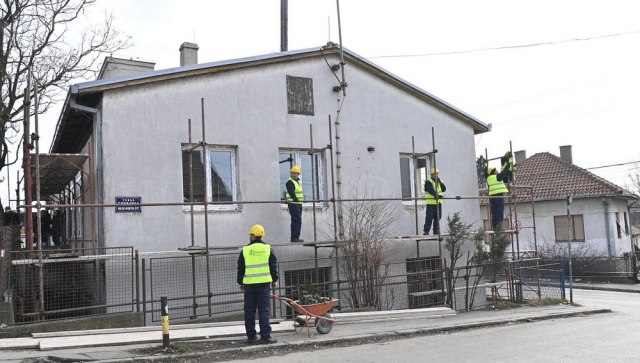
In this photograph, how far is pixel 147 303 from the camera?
1167cm

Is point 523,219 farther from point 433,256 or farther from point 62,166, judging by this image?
point 62,166

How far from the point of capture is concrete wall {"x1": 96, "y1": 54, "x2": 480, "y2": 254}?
12.0 m

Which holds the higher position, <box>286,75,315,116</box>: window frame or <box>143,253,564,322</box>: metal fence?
<box>286,75,315,116</box>: window frame

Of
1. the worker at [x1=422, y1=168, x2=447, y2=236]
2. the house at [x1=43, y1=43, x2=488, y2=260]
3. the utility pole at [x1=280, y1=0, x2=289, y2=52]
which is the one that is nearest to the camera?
the house at [x1=43, y1=43, x2=488, y2=260]

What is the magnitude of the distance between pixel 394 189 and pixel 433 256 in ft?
7.24

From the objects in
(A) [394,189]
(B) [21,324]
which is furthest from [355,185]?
(B) [21,324]

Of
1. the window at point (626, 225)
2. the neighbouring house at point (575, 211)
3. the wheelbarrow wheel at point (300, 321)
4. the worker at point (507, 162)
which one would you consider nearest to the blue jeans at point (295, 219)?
the wheelbarrow wheel at point (300, 321)

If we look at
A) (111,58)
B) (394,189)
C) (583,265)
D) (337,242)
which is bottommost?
(583,265)

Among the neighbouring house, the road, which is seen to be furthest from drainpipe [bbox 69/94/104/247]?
the neighbouring house

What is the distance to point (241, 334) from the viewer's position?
1050 cm

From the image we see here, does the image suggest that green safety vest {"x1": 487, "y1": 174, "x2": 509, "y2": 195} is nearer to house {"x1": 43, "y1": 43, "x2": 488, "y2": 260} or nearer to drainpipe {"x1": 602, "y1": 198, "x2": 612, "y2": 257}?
house {"x1": 43, "y1": 43, "x2": 488, "y2": 260}

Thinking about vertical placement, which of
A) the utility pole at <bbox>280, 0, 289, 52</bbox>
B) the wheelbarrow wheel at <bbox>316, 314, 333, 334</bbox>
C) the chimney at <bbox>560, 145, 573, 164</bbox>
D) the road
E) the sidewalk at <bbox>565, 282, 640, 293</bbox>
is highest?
the utility pole at <bbox>280, 0, 289, 52</bbox>

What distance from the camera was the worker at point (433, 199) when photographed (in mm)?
15391

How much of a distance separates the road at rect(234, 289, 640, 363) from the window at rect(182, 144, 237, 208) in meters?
4.84
